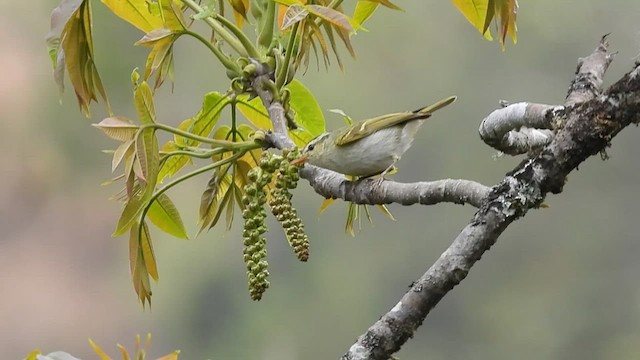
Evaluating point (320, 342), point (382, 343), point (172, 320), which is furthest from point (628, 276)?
point (382, 343)

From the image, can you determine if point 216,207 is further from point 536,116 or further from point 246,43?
point 536,116

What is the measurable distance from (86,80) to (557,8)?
231cm

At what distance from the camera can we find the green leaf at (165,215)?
804 millimetres

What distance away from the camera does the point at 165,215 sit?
2.68 ft

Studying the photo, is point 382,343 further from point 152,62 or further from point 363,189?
point 152,62

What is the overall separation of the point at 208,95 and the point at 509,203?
42 centimetres

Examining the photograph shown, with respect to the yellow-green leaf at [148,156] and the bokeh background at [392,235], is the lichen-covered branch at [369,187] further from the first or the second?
the bokeh background at [392,235]

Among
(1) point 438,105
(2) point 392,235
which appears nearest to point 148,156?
(1) point 438,105

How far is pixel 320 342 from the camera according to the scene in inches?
119

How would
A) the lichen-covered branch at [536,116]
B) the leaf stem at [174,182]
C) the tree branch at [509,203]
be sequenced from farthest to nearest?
the leaf stem at [174,182] → the lichen-covered branch at [536,116] → the tree branch at [509,203]

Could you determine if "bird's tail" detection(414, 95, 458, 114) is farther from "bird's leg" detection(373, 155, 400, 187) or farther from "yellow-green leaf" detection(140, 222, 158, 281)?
"yellow-green leaf" detection(140, 222, 158, 281)

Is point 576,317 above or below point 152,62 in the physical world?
above

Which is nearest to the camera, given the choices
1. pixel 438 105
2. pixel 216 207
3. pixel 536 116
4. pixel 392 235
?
pixel 536 116

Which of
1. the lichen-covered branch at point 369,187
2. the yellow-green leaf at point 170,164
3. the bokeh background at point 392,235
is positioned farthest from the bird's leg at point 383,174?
the bokeh background at point 392,235
